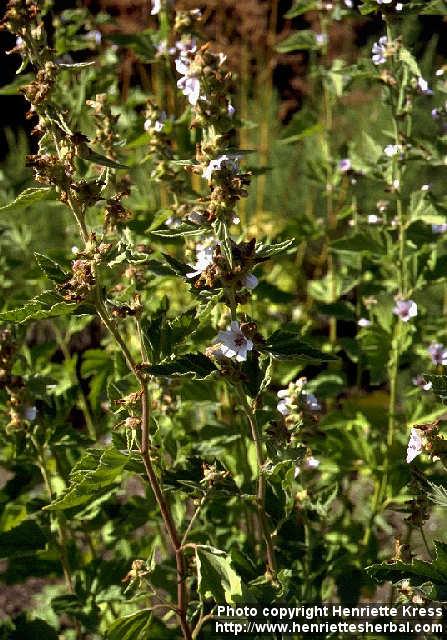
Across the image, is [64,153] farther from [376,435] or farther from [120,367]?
[376,435]

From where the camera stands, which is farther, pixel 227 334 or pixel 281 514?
pixel 281 514

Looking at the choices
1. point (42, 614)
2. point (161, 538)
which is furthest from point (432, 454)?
point (42, 614)

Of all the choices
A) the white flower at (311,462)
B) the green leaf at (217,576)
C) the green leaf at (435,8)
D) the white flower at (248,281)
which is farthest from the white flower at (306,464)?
the green leaf at (435,8)

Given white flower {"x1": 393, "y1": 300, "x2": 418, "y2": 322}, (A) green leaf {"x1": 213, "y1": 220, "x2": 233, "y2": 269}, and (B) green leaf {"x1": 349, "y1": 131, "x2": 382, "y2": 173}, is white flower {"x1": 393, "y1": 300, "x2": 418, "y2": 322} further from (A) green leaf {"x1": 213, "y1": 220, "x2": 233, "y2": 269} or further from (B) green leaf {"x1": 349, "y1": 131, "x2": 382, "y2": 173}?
(A) green leaf {"x1": 213, "y1": 220, "x2": 233, "y2": 269}

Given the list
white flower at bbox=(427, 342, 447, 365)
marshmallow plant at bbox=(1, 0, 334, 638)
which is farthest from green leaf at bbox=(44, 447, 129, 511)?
white flower at bbox=(427, 342, 447, 365)

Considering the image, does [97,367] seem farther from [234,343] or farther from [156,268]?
[234,343]

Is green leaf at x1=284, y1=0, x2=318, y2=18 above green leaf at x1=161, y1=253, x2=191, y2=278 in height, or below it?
above
